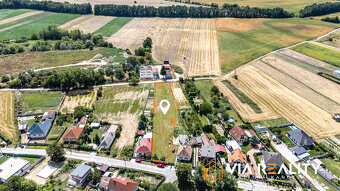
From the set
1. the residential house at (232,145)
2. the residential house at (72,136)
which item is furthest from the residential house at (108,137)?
the residential house at (232,145)

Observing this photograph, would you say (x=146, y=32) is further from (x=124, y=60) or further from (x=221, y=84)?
(x=221, y=84)

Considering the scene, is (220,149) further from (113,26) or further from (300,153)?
(113,26)

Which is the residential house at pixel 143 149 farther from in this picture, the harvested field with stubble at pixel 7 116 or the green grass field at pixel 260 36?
the green grass field at pixel 260 36

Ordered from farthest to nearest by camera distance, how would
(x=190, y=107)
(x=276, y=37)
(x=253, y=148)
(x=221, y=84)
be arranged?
1. (x=276, y=37)
2. (x=221, y=84)
3. (x=190, y=107)
4. (x=253, y=148)

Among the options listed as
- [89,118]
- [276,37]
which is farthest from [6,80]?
[276,37]

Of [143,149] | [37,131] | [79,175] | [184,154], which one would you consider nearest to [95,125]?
[37,131]

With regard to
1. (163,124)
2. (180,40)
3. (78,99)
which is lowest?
(163,124)
